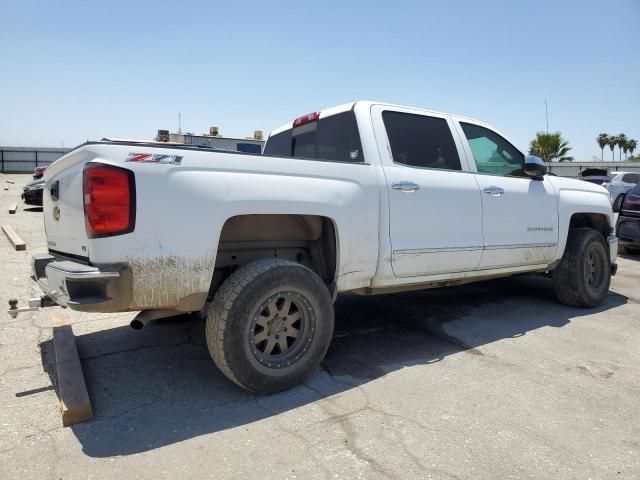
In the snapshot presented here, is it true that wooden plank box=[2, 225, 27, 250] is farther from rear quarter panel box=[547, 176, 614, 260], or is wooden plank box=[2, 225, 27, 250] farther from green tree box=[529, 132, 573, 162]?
green tree box=[529, 132, 573, 162]

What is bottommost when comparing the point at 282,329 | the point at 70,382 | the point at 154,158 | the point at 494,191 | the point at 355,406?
the point at 355,406

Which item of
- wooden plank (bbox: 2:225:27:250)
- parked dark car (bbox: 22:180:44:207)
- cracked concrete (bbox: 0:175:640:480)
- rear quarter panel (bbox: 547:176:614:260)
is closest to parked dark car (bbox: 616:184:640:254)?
rear quarter panel (bbox: 547:176:614:260)

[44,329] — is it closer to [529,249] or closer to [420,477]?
[420,477]

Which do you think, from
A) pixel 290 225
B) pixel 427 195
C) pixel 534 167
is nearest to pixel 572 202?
pixel 534 167

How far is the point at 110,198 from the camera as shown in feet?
8.41

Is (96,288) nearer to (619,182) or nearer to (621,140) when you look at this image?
(619,182)

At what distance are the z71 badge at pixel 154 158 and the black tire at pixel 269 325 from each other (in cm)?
80

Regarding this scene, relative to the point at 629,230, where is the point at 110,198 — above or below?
above

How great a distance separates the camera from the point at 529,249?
477cm

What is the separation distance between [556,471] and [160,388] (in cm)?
238

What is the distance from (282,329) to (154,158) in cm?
134

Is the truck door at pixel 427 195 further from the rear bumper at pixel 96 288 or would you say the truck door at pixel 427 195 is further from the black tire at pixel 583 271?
the rear bumper at pixel 96 288

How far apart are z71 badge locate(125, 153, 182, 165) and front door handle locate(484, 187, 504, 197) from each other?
2.82 m

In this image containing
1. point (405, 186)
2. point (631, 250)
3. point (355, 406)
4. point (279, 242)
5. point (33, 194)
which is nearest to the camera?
point (355, 406)
